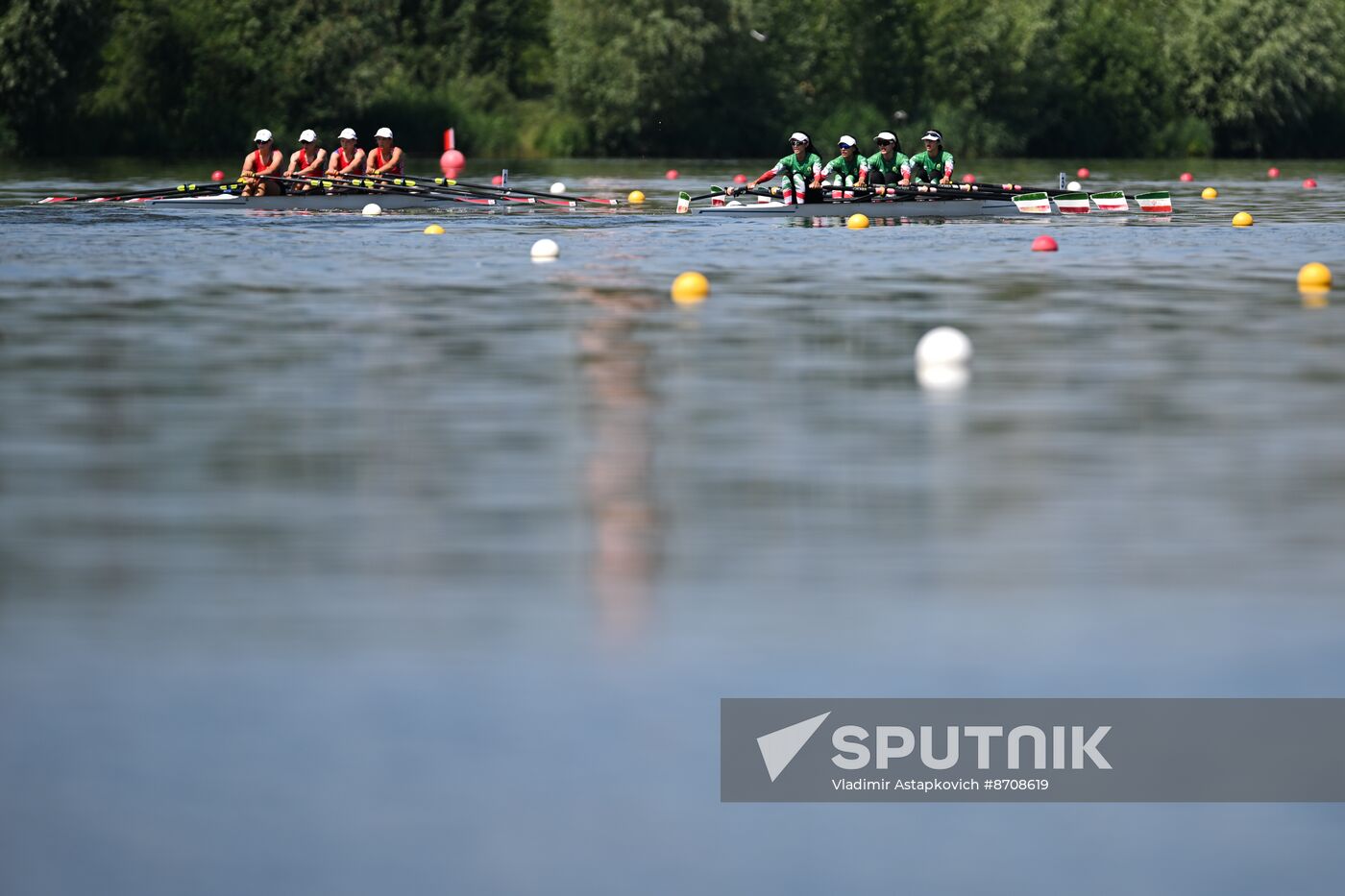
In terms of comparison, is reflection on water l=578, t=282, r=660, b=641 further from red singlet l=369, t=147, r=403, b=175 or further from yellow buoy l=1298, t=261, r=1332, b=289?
red singlet l=369, t=147, r=403, b=175

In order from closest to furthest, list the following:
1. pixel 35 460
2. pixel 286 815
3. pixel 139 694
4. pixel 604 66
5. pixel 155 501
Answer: pixel 286 815 < pixel 139 694 < pixel 155 501 < pixel 35 460 < pixel 604 66

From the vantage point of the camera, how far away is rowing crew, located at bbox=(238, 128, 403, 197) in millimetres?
33531

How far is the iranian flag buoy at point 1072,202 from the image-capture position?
112ft

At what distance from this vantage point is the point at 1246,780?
5.94 meters

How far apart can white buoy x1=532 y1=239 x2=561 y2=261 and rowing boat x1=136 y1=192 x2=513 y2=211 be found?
22.8 ft

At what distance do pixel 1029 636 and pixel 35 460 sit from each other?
5445 mm

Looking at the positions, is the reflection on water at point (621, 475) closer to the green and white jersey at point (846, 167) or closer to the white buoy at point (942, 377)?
the white buoy at point (942, 377)

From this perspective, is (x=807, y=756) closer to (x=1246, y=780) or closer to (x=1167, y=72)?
(x=1246, y=780)

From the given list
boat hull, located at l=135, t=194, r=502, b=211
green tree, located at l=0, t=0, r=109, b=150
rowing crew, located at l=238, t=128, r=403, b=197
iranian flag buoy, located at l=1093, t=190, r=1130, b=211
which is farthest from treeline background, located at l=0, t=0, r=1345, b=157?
iranian flag buoy, located at l=1093, t=190, r=1130, b=211

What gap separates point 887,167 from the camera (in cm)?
3281

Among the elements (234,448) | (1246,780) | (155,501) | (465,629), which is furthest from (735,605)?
(234,448)

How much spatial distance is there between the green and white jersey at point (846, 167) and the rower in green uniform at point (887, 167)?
0.14m

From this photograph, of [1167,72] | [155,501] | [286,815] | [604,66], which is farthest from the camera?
[1167,72]

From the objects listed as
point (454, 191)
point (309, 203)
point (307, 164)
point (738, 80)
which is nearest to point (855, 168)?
point (454, 191)
